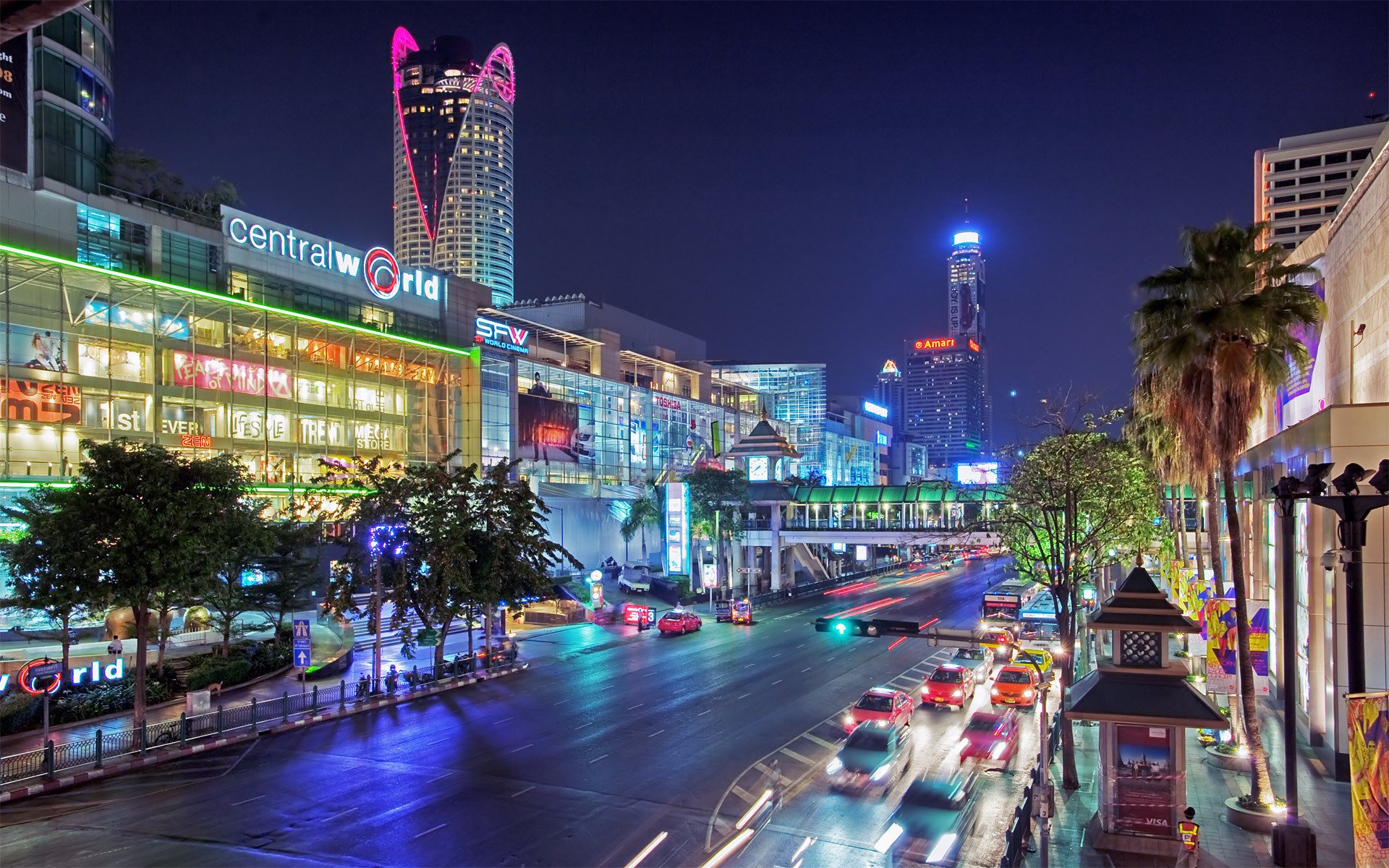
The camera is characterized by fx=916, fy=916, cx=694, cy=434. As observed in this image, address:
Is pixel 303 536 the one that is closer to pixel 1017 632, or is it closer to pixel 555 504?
pixel 1017 632

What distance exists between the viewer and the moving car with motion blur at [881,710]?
Result: 2816 cm

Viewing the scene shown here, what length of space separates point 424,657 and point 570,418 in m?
44.9

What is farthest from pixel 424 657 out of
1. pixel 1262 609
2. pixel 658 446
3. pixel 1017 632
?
pixel 658 446

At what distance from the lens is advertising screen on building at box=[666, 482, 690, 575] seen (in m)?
77.3

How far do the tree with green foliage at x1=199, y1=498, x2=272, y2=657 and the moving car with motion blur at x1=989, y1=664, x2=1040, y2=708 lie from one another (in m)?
28.6

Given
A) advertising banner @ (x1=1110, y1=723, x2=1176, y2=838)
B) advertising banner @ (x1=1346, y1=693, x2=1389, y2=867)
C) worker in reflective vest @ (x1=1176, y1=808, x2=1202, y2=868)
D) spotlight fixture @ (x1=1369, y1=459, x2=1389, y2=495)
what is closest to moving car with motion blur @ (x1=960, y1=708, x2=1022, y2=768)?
advertising banner @ (x1=1110, y1=723, x2=1176, y2=838)

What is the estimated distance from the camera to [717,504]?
8150 cm

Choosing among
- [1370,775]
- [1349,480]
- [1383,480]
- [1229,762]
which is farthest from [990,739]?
[1370,775]

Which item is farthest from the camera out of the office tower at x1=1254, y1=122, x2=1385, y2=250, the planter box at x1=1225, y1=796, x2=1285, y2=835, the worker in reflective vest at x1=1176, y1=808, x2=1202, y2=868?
the office tower at x1=1254, y1=122, x2=1385, y2=250

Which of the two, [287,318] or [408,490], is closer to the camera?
[408,490]

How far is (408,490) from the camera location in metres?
40.9

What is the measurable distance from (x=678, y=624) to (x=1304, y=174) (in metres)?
166

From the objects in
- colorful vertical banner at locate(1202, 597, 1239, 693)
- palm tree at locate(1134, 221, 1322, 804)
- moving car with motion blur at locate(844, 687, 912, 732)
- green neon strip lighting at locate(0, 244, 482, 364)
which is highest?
green neon strip lighting at locate(0, 244, 482, 364)

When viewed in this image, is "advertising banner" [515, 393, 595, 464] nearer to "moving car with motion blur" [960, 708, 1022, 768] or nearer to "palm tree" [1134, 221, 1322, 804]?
"moving car with motion blur" [960, 708, 1022, 768]
